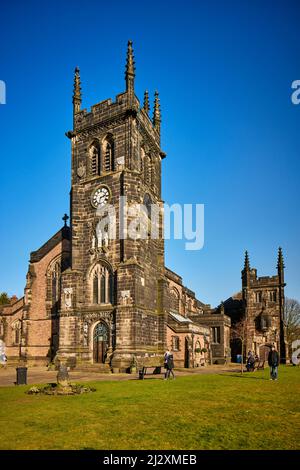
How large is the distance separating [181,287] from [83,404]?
135ft

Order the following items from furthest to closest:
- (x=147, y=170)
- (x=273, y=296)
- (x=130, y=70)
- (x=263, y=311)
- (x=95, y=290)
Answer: (x=273, y=296), (x=263, y=311), (x=147, y=170), (x=130, y=70), (x=95, y=290)

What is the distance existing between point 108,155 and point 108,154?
0.30ft

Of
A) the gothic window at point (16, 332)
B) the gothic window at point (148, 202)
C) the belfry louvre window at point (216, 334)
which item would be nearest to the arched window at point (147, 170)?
the gothic window at point (148, 202)

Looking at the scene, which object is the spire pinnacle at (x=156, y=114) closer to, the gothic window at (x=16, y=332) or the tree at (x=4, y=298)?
the gothic window at (x=16, y=332)

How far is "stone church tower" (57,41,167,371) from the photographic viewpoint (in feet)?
106

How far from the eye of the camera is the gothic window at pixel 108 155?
36.8 m

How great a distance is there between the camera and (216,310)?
66500 mm

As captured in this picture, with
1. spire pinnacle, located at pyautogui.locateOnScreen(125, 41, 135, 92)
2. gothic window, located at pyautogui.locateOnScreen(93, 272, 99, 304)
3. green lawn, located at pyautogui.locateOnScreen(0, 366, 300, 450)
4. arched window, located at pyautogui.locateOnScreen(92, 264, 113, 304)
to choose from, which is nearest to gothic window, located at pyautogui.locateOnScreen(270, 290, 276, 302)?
arched window, located at pyautogui.locateOnScreen(92, 264, 113, 304)

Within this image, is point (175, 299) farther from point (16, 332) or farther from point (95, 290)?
point (95, 290)

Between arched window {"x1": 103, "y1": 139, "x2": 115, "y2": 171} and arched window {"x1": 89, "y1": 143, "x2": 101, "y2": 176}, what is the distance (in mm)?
876

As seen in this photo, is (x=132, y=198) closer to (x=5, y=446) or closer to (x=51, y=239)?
(x=51, y=239)

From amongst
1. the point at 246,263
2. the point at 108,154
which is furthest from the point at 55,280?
the point at 246,263

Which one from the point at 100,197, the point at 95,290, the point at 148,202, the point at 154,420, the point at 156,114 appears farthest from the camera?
the point at 156,114

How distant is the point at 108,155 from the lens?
37312mm
